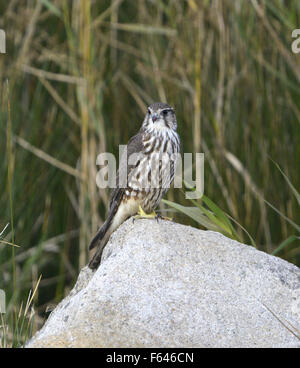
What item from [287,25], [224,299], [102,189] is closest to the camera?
[224,299]

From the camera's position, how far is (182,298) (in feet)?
8.06

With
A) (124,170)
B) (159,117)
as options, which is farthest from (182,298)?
(159,117)

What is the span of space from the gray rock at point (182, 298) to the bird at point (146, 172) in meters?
0.65

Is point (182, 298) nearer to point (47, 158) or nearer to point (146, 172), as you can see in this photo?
point (146, 172)

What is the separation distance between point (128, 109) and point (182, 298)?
2423 mm

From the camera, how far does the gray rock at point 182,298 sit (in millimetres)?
2311

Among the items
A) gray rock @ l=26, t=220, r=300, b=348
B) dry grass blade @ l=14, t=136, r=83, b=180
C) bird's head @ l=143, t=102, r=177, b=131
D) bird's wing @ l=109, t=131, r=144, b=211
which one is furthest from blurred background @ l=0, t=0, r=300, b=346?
gray rock @ l=26, t=220, r=300, b=348

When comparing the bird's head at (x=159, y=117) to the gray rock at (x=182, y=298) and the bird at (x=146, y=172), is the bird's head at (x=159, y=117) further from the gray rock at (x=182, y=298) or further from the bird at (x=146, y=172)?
the gray rock at (x=182, y=298)

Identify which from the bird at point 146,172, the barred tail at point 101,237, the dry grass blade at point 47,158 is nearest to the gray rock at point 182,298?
the barred tail at point 101,237

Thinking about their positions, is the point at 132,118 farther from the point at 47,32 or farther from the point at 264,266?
the point at 264,266

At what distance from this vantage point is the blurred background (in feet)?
13.0

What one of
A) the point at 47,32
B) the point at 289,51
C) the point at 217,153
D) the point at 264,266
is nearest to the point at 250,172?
the point at 217,153
